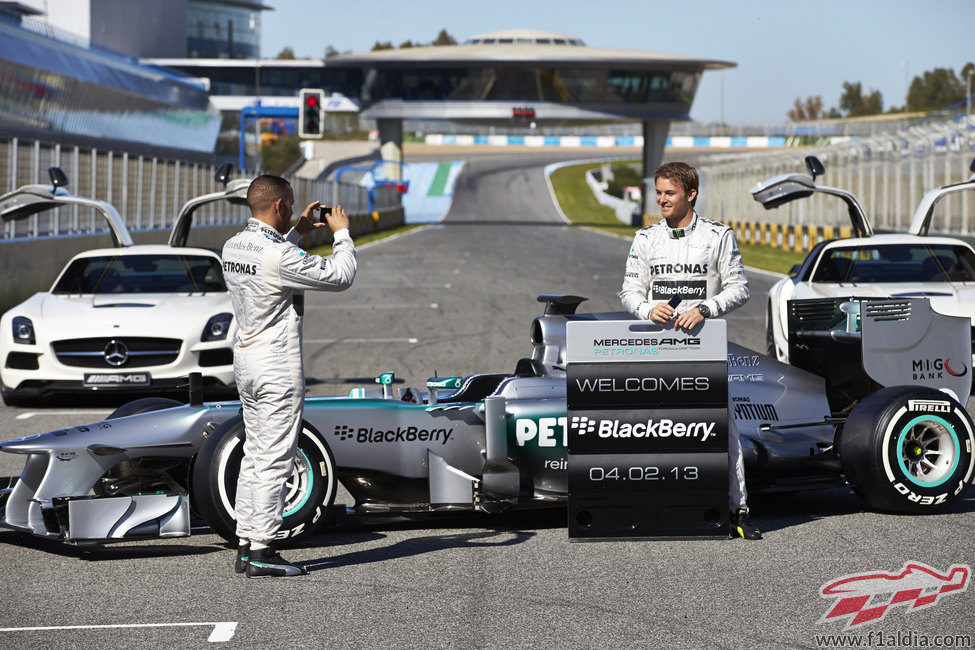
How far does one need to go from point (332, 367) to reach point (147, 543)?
746cm

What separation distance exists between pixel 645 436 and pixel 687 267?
0.87 meters

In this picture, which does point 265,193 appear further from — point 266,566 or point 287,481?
point 266,566

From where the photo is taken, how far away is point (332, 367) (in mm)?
13875

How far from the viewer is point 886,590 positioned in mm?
5375

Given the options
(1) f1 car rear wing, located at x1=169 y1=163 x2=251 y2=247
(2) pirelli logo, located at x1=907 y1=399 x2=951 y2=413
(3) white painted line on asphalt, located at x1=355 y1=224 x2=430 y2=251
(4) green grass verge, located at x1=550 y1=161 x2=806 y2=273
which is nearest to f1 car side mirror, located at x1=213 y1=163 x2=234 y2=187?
(1) f1 car rear wing, located at x1=169 y1=163 x2=251 y2=247

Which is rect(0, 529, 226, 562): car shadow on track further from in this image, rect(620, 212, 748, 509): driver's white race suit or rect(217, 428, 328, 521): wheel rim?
rect(620, 212, 748, 509): driver's white race suit

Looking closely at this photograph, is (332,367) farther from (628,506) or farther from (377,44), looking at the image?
(377,44)

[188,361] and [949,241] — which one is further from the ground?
[949,241]

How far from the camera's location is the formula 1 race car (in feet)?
19.8

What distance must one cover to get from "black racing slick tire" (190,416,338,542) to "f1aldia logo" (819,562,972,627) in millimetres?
2265

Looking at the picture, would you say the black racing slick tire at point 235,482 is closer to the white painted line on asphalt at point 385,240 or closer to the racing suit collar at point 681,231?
the racing suit collar at point 681,231

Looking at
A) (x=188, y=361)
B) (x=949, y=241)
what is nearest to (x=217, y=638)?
(x=188, y=361)

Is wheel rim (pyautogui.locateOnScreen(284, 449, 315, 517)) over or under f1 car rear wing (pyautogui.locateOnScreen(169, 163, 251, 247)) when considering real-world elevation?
under

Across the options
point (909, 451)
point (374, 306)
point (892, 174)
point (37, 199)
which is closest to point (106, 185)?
point (374, 306)
